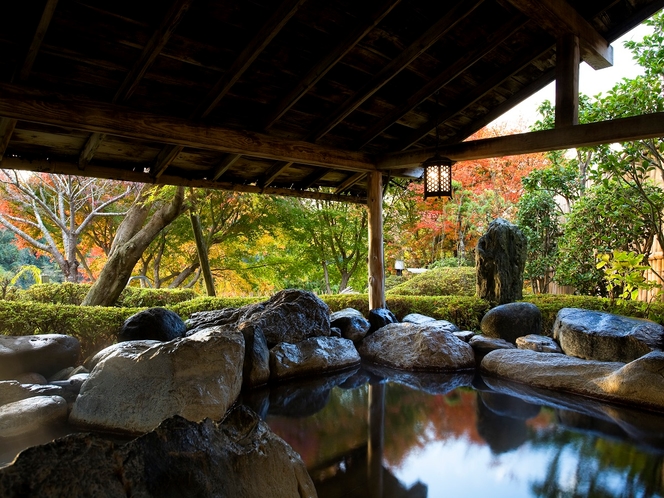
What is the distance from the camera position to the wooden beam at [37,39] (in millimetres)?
3160

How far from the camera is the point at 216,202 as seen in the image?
10.1m

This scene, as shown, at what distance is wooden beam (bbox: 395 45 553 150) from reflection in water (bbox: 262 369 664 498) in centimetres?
380

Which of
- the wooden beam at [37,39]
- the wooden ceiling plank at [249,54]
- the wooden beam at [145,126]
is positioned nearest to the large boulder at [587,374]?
the wooden beam at [145,126]

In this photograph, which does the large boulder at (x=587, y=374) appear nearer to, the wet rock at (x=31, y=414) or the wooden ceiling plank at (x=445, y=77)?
the wooden ceiling plank at (x=445, y=77)

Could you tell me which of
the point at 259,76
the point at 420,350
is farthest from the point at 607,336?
the point at 259,76

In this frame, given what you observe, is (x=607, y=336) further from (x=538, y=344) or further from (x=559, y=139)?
(x=559, y=139)

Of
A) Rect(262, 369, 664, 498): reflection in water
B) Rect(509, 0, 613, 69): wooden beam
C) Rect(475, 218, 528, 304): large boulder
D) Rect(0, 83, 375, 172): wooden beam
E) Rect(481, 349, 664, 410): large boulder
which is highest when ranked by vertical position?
Rect(509, 0, 613, 69): wooden beam

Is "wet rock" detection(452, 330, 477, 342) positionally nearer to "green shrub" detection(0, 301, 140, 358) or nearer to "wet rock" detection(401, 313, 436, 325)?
"wet rock" detection(401, 313, 436, 325)

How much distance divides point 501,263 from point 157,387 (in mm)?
6676

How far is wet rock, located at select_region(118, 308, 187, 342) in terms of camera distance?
19.3 ft

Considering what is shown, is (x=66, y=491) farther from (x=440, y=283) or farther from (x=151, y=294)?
(x=440, y=283)

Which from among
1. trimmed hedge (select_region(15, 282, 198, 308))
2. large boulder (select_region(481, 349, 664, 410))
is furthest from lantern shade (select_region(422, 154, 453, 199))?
trimmed hedge (select_region(15, 282, 198, 308))

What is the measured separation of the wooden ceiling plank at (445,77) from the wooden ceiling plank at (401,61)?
1.76ft

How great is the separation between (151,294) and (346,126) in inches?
243
